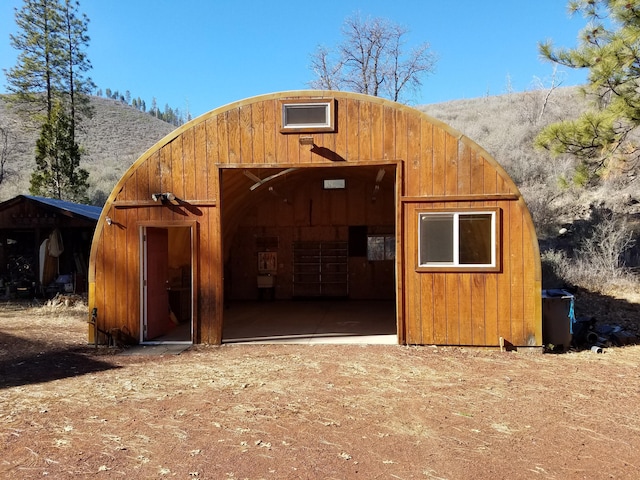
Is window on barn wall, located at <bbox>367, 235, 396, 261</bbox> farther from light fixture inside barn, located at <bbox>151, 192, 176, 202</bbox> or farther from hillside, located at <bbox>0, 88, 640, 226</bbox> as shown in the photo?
light fixture inside barn, located at <bbox>151, 192, 176, 202</bbox>

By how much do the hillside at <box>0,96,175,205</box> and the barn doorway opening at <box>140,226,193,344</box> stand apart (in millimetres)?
20936

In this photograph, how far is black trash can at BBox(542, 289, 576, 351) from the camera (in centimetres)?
789

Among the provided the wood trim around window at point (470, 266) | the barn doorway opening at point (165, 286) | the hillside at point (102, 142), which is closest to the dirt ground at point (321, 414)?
the barn doorway opening at point (165, 286)

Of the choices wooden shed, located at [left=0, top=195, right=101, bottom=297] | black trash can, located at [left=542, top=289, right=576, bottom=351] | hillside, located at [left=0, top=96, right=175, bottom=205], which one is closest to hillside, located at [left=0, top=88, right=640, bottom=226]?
hillside, located at [left=0, top=96, right=175, bottom=205]

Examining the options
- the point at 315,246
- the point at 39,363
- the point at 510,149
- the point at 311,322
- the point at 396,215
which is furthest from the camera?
the point at 510,149

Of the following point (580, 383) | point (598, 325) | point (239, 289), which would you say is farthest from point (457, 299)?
point (239, 289)

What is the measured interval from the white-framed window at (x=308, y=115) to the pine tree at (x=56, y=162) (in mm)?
18093

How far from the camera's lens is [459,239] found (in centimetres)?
804

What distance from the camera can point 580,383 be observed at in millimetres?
6133

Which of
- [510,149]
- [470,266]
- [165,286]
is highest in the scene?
[510,149]

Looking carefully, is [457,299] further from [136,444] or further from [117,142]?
[117,142]

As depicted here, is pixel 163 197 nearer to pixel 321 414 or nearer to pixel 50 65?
pixel 321 414

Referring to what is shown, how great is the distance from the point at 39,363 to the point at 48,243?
9133 mm

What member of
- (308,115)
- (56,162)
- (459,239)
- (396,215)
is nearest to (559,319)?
(459,239)
